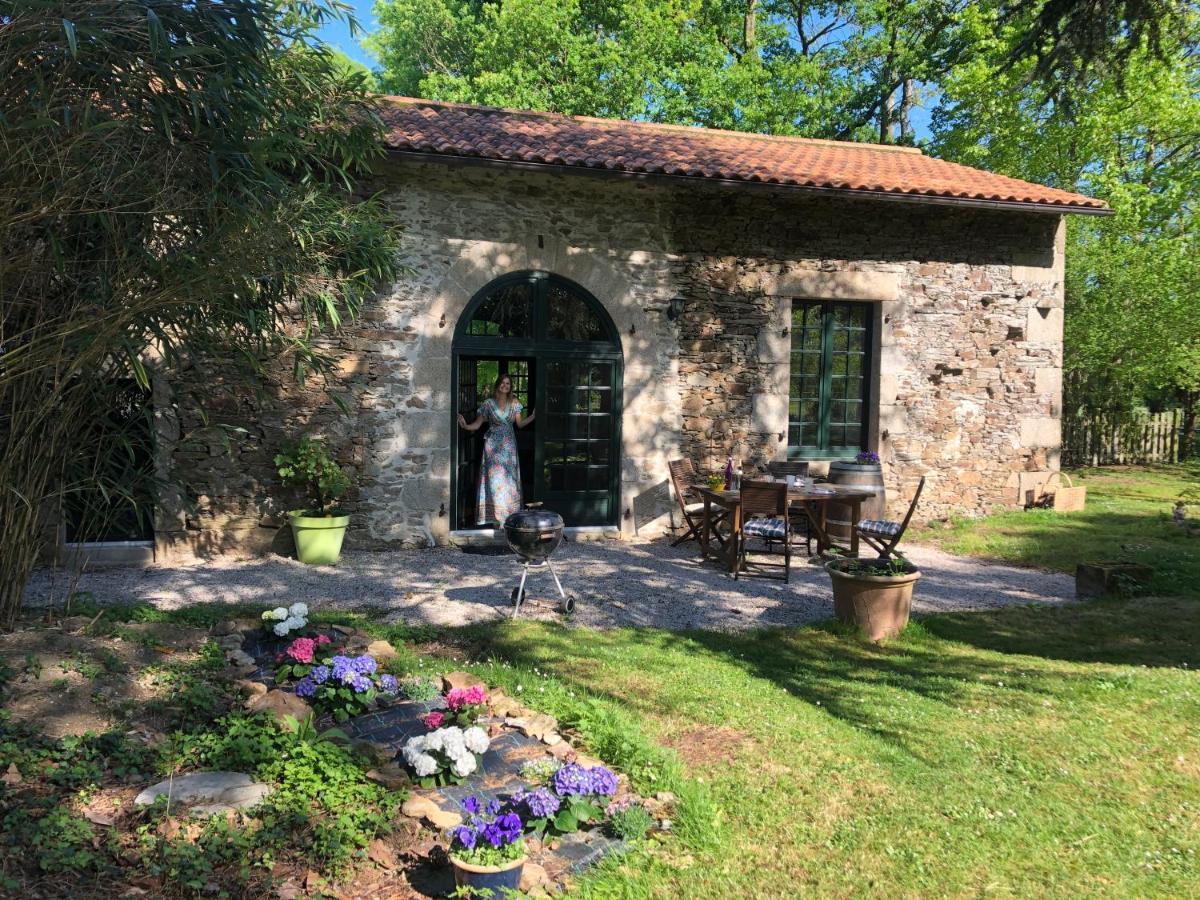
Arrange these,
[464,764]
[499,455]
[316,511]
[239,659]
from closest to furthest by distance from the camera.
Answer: [464,764] → [239,659] → [316,511] → [499,455]

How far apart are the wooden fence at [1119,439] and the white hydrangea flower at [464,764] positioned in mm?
14861

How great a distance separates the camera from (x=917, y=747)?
3.52m

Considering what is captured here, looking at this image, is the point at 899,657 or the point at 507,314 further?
the point at 507,314

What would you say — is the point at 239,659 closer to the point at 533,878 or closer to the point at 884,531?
the point at 533,878

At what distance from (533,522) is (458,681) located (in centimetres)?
143

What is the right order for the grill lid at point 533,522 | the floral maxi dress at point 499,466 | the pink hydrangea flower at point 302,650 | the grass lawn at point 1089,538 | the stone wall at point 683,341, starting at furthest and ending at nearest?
the floral maxi dress at point 499,466, the stone wall at point 683,341, the grass lawn at point 1089,538, the grill lid at point 533,522, the pink hydrangea flower at point 302,650

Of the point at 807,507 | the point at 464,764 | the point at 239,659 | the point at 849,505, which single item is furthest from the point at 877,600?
the point at 239,659

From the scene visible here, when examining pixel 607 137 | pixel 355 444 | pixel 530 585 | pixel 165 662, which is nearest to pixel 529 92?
pixel 607 137

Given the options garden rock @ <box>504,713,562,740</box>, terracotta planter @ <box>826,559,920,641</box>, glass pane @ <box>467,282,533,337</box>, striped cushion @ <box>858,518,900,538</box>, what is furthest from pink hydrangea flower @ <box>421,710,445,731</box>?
glass pane @ <box>467,282,533,337</box>

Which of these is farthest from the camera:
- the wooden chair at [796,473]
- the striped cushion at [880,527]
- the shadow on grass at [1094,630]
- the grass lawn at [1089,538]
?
the wooden chair at [796,473]

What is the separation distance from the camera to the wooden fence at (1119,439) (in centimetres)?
1491

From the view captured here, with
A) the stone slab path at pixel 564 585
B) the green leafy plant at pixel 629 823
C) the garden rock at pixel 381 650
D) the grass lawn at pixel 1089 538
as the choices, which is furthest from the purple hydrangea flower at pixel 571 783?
the grass lawn at pixel 1089 538

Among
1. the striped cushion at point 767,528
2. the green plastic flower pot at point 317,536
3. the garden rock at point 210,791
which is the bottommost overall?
the garden rock at point 210,791

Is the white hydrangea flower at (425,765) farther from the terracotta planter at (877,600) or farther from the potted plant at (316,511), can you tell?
the potted plant at (316,511)
